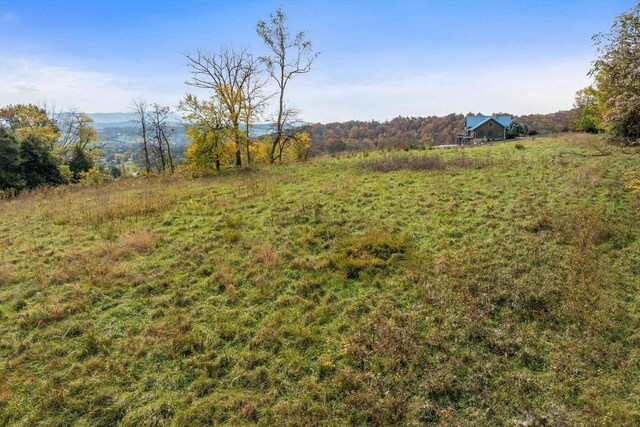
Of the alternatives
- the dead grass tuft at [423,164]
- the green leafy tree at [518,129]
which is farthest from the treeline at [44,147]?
the green leafy tree at [518,129]

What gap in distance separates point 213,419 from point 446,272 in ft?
17.2

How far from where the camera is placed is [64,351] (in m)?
5.11

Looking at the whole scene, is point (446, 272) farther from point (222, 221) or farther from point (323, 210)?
point (222, 221)

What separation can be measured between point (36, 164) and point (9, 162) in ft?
8.41

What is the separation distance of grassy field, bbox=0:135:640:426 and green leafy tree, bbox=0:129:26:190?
14427 mm

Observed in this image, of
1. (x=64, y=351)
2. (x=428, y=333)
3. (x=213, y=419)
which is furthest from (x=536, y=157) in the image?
(x=64, y=351)

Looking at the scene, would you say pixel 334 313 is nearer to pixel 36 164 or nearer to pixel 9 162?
pixel 9 162

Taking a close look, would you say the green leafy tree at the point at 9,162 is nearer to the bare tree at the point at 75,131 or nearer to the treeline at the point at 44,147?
the treeline at the point at 44,147

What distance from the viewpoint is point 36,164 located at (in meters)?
23.0

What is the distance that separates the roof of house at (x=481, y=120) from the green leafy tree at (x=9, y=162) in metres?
59.7

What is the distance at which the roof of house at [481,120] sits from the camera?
175 ft

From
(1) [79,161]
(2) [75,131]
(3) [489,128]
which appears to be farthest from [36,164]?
(3) [489,128]

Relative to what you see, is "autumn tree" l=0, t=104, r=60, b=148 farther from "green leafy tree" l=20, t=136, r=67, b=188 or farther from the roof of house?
the roof of house

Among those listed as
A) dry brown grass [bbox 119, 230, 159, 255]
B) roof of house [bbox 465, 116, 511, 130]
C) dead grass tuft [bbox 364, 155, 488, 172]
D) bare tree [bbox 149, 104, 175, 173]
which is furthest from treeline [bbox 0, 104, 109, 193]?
roof of house [bbox 465, 116, 511, 130]
